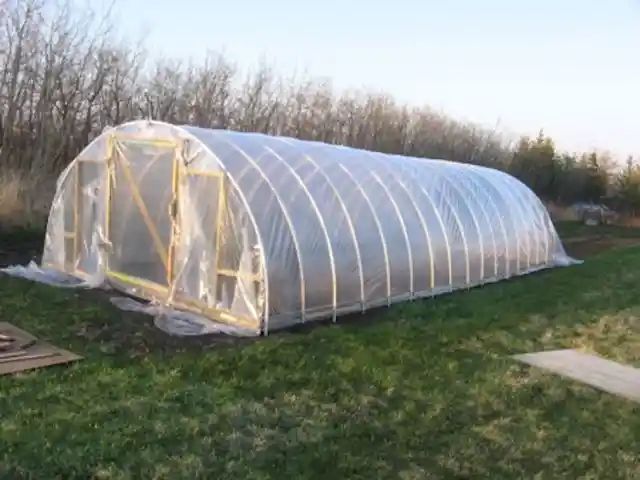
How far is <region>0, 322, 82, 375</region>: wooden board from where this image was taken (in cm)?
643

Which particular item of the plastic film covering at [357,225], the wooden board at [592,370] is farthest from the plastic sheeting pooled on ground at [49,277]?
the wooden board at [592,370]

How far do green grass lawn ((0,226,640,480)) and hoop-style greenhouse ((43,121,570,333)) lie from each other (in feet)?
2.78

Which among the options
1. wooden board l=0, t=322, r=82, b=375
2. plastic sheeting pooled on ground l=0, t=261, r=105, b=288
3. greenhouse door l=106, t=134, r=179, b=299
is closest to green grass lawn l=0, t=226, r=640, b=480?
wooden board l=0, t=322, r=82, b=375

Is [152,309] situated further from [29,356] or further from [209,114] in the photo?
[209,114]

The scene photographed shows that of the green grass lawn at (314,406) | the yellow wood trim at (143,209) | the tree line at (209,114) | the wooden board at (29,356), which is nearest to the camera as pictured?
the green grass lawn at (314,406)

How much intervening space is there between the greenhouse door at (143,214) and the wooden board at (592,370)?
16.9 ft

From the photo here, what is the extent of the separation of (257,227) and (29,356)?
9.99 feet

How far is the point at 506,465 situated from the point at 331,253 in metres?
4.57

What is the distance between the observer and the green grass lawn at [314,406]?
4.76 meters

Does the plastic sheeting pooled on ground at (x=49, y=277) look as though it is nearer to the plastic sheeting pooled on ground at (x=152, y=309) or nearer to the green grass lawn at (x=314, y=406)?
the plastic sheeting pooled on ground at (x=152, y=309)

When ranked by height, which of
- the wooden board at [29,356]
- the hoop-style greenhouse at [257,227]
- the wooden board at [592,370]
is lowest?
the wooden board at [592,370]

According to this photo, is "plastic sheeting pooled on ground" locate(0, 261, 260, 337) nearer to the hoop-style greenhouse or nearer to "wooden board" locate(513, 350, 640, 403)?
the hoop-style greenhouse

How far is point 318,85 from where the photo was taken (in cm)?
2841

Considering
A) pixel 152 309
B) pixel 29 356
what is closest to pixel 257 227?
pixel 152 309
